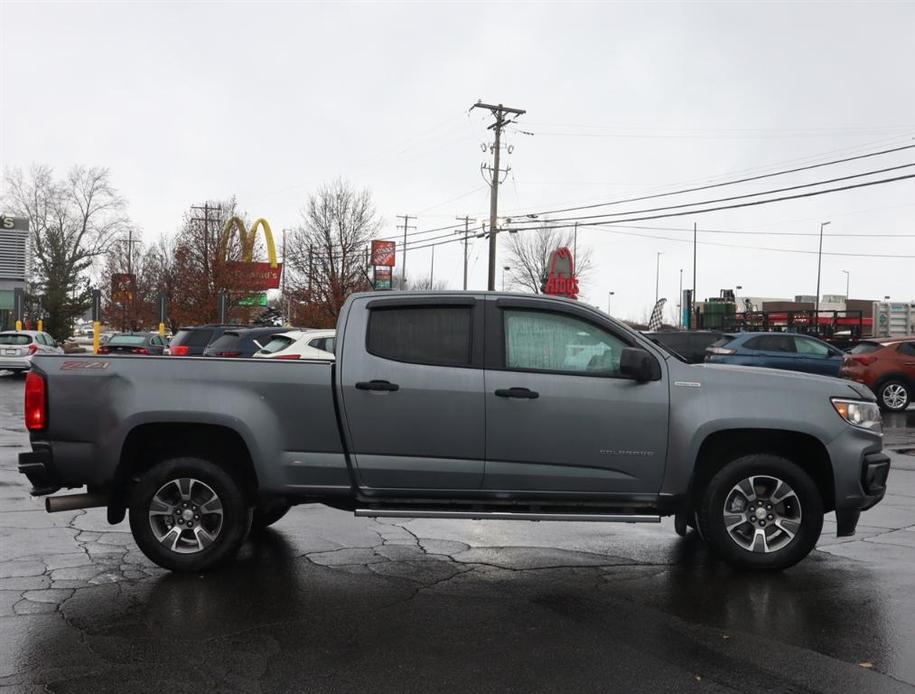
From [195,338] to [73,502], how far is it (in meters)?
16.5

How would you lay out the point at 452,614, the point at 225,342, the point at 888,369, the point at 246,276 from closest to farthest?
the point at 452,614 < the point at 225,342 < the point at 888,369 < the point at 246,276

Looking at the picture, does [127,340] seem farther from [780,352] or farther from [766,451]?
[766,451]

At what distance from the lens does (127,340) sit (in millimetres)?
30078

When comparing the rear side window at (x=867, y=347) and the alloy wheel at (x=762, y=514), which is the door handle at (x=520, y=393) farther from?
the rear side window at (x=867, y=347)

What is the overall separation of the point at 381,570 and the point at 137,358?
86.1 inches

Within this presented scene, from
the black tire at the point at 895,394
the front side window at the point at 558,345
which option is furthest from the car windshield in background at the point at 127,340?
the front side window at the point at 558,345

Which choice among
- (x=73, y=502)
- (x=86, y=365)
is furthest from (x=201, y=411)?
(x=73, y=502)

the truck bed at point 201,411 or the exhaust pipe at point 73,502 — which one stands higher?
the truck bed at point 201,411

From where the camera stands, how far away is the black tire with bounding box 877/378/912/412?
20.2 meters

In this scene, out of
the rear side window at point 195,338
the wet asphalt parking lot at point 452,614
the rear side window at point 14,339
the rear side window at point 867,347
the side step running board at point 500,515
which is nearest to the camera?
the wet asphalt parking lot at point 452,614

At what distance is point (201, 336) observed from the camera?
72.1ft

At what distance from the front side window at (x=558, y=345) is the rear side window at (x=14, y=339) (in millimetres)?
28050

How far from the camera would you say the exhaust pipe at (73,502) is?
5.88 metres

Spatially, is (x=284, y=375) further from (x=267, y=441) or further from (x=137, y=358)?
(x=137, y=358)
